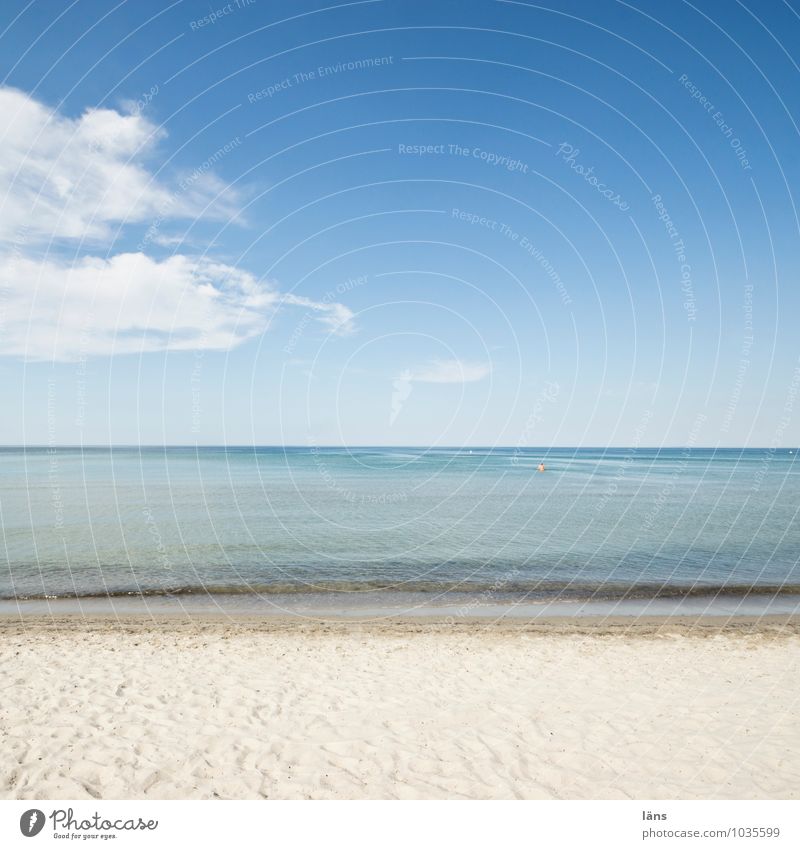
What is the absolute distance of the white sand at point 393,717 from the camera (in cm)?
727

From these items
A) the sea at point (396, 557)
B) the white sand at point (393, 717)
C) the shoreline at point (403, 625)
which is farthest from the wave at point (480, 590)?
the white sand at point (393, 717)

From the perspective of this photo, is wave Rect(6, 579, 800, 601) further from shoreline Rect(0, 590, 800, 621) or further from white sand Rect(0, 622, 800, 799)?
white sand Rect(0, 622, 800, 799)

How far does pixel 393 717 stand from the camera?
30.1 feet

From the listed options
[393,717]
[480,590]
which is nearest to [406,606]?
[480,590]

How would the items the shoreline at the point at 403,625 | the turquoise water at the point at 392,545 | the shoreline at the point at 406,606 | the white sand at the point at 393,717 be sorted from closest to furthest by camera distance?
1. the white sand at the point at 393,717
2. the shoreline at the point at 403,625
3. the shoreline at the point at 406,606
4. the turquoise water at the point at 392,545

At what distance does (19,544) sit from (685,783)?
27627 mm

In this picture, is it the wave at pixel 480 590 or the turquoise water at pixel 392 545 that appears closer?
the wave at pixel 480 590

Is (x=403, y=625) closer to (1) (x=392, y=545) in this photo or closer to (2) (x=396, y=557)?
(2) (x=396, y=557)

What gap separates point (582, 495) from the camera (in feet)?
177

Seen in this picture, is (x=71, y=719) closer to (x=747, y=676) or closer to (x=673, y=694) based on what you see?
(x=673, y=694)

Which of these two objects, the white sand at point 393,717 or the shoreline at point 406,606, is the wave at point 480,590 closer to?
the shoreline at point 406,606
